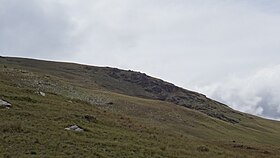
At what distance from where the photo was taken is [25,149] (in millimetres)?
31750

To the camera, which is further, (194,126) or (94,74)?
(94,74)

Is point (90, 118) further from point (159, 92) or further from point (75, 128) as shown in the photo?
point (159, 92)

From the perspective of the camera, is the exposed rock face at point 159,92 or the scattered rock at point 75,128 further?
the exposed rock face at point 159,92

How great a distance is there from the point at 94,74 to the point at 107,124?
466 ft

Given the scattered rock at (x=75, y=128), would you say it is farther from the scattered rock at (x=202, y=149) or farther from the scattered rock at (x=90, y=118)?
the scattered rock at (x=202, y=149)

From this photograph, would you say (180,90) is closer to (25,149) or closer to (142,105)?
(142,105)

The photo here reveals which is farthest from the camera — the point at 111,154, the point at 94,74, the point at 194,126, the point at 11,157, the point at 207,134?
the point at 94,74

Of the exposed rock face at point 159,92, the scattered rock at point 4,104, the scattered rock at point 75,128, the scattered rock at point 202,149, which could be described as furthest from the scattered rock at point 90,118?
the exposed rock face at point 159,92

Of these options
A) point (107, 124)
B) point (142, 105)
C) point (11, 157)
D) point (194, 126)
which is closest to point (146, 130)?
point (107, 124)

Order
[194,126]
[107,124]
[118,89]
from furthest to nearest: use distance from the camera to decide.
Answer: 1. [118,89]
2. [194,126]
3. [107,124]

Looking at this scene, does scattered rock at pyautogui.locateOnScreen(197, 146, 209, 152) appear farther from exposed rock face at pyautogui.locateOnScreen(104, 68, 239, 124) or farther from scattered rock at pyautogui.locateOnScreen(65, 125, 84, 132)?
exposed rock face at pyautogui.locateOnScreen(104, 68, 239, 124)

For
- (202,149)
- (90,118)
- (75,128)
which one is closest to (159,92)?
(90,118)

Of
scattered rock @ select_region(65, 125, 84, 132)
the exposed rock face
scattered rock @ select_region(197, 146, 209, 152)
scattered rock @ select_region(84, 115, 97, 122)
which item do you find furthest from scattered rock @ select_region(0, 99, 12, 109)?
the exposed rock face

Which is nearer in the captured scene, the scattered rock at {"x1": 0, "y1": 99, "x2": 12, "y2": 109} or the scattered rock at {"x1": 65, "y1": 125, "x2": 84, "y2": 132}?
the scattered rock at {"x1": 65, "y1": 125, "x2": 84, "y2": 132}
